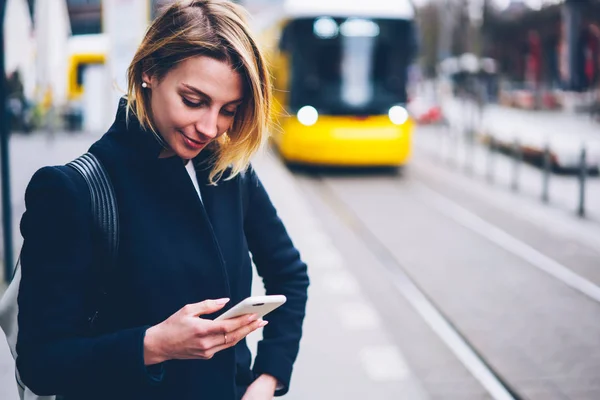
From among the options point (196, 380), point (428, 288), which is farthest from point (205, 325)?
point (428, 288)

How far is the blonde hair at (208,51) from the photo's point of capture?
157 cm

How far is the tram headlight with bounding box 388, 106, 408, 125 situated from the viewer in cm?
1382

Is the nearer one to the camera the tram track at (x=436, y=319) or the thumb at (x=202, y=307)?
the thumb at (x=202, y=307)

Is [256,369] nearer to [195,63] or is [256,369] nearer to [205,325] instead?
[205,325]

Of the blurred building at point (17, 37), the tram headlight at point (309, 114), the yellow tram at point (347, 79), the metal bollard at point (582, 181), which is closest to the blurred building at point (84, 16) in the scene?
the yellow tram at point (347, 79)

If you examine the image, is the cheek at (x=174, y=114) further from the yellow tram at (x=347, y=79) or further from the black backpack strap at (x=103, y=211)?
the yellow tram at (x=347, y=79)

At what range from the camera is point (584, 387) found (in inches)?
172

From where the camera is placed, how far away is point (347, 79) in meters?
13.7

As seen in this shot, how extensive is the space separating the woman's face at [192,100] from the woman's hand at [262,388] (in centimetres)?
52

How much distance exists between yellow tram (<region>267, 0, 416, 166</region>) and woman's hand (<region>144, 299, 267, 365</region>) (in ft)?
40.4

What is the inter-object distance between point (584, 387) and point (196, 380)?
3.35 metres

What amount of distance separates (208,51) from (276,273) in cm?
56

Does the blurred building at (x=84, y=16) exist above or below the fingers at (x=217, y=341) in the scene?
Result: above

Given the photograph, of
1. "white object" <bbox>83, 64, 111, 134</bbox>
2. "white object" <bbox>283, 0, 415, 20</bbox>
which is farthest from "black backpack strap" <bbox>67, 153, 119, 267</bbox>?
"white object" <bbox>83, 64, 111, 134</bbox>
